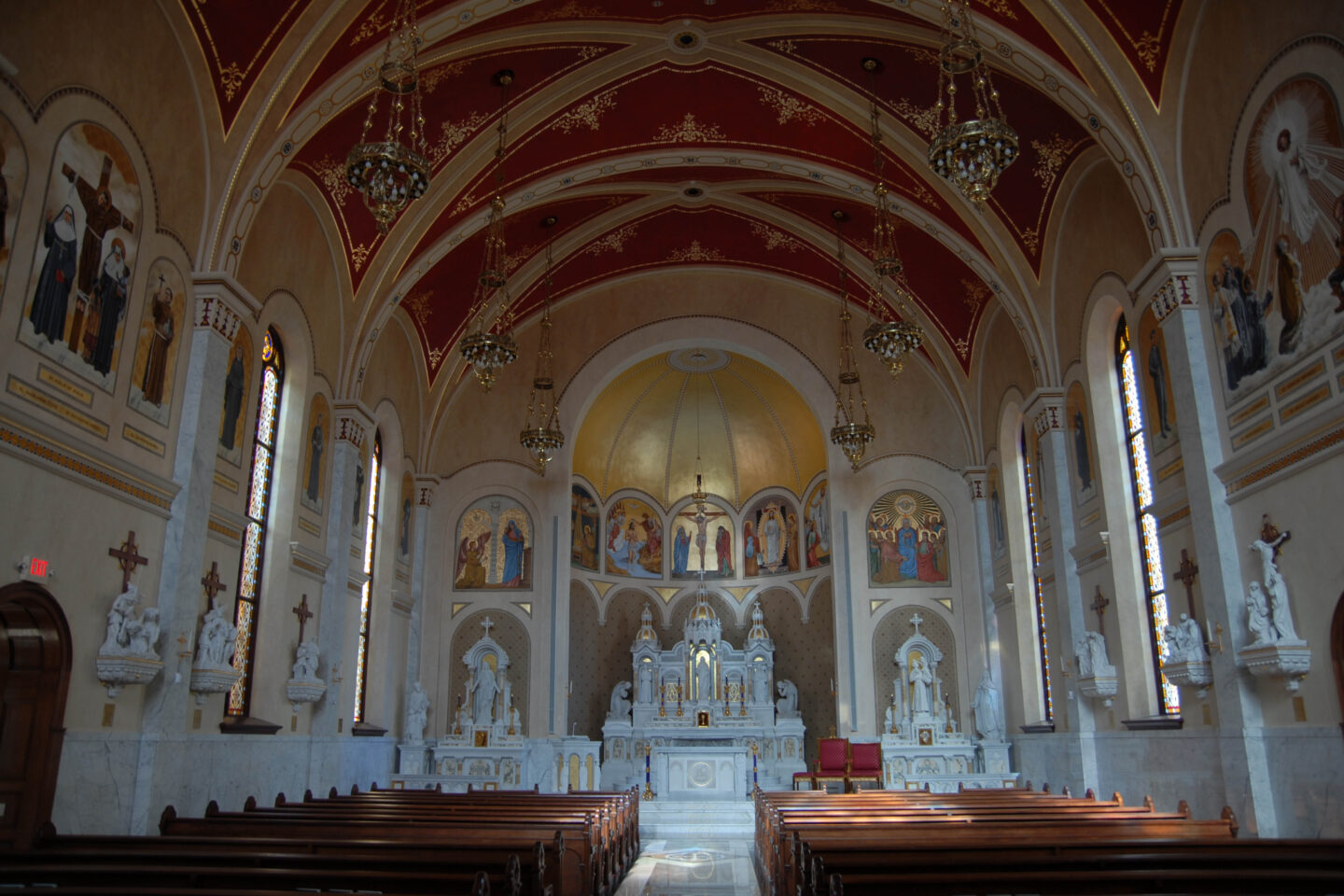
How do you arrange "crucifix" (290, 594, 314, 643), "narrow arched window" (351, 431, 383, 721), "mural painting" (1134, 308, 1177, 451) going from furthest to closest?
"narrow arched window" (351, 431, 383, 721), "crucifix" (290, 594, 314, 643), "mural painting" (1134, 308, 1177, 451)

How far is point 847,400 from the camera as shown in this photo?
71.7ft

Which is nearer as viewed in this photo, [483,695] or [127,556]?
[127,556]

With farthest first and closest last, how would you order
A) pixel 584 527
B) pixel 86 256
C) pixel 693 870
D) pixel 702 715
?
pixel 584 527
pixel 702 715
pixel 693 870
pixel 86 256

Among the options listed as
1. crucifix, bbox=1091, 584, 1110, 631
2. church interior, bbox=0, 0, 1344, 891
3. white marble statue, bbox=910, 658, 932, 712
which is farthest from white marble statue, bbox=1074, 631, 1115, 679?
white marble statue, bbox=910, 658, 932, 712

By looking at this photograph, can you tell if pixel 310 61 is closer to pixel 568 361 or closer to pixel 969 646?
pixel 568 361

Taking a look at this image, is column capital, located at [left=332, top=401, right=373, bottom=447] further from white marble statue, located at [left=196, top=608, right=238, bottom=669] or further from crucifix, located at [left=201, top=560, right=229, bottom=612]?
white marble statue, located at [left=196, top=608, right=238, bottom=669]

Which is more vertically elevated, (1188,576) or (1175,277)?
(1175,277)

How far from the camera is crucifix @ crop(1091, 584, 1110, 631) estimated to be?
1437 cm

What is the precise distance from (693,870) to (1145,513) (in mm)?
7746

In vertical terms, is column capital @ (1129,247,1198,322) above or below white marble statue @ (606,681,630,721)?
above

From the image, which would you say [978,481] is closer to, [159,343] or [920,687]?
[920,687]

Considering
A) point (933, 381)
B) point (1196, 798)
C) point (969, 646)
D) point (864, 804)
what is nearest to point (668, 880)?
point (864, 804)

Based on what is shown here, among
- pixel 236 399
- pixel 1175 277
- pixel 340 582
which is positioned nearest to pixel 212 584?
pixel 236 399

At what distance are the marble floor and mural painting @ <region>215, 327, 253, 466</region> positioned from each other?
24.7 ft
